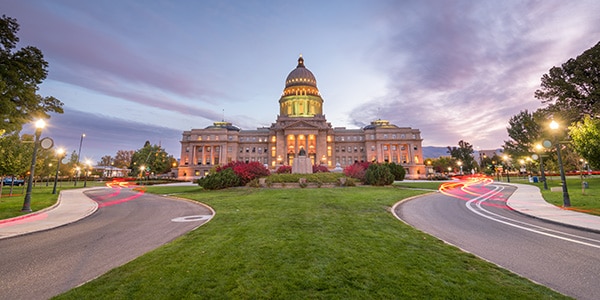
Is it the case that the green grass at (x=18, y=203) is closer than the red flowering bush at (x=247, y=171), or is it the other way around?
the green grass at (x=18, y=203)

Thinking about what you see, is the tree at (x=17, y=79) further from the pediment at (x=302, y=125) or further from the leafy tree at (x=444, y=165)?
the leafy tree at (x=444, y=165)

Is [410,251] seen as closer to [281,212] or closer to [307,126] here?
[281,212]

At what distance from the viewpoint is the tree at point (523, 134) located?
43.2 meters

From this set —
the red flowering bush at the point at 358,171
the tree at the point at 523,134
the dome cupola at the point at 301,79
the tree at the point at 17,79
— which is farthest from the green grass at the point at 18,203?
the dome cupola at the point at 301,79

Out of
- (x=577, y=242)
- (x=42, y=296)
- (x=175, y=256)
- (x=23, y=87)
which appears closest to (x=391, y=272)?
(x=175, y=256)

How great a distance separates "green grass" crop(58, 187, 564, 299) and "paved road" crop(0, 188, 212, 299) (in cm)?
80

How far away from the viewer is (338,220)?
994 centimetres

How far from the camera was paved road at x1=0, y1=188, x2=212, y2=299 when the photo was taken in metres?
4.57

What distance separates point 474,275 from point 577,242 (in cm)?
589

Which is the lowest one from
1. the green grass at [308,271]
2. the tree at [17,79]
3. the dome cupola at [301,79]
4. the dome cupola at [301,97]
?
the green grass at [308,271]

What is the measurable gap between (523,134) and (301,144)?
5893 centimetres

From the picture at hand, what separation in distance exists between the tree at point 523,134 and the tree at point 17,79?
60547mm

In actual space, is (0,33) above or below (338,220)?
above

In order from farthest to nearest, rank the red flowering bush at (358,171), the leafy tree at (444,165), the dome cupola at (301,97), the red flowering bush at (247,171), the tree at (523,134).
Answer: the dome cupola at (301,97)
the leafy tree at (444,165)
the tree at (523,134)
the red flowering bush at (358,171)
the red flowering bush at (247,171)
